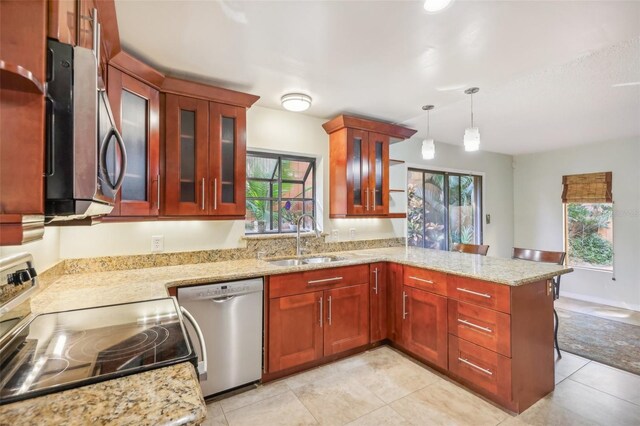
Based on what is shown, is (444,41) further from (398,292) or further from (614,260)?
(614,260)

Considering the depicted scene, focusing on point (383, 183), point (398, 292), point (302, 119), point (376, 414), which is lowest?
point (376, 414)

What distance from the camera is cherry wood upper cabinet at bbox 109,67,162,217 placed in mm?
1804

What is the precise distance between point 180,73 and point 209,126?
0.44 meters

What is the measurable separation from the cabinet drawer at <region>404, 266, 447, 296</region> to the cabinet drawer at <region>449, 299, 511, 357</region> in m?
0.13

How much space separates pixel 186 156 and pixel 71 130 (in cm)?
161

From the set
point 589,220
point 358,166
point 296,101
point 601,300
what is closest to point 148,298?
point 296,101

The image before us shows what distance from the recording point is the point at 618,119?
11.1 feet

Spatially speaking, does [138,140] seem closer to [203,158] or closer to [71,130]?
[203,158]

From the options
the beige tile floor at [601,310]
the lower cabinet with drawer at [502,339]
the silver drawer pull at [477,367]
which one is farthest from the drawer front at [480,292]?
the beige tile floor at [601,310]

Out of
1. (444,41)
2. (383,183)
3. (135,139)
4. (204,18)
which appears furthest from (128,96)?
(383,183)

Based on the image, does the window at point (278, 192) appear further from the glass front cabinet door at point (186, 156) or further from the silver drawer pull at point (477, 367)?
the silver drawer pull at point (477, 367)

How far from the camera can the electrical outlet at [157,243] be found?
233 cm

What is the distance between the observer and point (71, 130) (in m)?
0.71

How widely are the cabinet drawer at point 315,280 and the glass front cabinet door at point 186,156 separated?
0.79 meters
